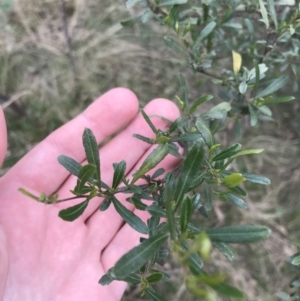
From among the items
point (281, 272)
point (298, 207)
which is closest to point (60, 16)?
point (298, 207)

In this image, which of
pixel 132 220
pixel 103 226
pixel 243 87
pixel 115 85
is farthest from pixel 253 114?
pixel 115 85

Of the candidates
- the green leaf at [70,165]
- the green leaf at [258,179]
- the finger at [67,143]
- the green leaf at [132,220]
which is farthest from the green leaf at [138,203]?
the finger at [67,143]

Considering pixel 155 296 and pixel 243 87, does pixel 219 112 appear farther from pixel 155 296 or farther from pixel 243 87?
pixel 155 296

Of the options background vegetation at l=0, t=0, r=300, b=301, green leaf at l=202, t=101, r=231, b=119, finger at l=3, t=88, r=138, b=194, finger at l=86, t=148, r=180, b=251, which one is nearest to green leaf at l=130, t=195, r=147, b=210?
green leaf at l=202, t=101, r=231, b=119

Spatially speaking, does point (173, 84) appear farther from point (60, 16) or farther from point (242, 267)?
point (242, 267)

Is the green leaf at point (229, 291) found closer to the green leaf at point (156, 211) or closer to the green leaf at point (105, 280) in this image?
the green leaf at point (156, 211)
